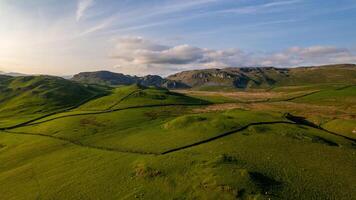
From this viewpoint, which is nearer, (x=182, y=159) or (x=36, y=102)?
(x=182, y=159)

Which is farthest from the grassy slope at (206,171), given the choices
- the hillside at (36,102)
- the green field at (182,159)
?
the hillside at (36,102)

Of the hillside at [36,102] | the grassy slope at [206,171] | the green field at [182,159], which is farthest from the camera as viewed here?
the hillside at [36,102]

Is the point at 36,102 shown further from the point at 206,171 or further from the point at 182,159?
the point at 206,171

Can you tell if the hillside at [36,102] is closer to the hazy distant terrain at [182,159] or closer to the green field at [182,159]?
the green field at [182,159]

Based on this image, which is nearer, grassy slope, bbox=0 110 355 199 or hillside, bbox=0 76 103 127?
grassy slope, bbox=0 110 355 199

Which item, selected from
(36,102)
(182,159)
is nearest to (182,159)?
(182,159)

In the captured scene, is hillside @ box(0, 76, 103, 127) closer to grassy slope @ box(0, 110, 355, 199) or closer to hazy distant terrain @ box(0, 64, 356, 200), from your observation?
hazy distant terrain @ box(0, 64, 356, 200)

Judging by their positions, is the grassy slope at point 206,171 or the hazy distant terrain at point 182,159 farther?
the hazy distant terrain at point 182,159

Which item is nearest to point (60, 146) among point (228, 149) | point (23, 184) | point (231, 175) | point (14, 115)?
point (23, 184)

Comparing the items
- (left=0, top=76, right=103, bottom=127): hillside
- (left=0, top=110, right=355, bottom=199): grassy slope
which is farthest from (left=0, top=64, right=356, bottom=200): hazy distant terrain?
(left=0, top=76, right=103, bottom=127): hillside

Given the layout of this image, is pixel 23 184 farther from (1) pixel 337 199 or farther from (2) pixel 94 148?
(1) pixel 337 199

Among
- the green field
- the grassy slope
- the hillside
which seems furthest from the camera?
the hillside
